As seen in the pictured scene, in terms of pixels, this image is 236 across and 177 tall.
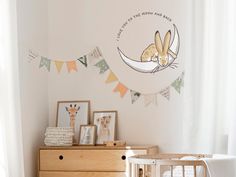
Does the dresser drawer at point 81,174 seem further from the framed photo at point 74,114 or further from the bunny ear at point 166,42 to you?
the bunny ear at point 166,42

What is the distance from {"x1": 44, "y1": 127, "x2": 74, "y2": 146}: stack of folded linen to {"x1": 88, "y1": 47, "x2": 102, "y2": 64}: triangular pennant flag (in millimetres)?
614

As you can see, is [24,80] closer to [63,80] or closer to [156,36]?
[63,80]

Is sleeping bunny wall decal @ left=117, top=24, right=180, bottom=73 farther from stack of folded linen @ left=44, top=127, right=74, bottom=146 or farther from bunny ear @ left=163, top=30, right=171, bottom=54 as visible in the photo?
stack of folded linen @ left=44, top=127, right=74, bottom=146

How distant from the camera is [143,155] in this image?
3.59 metres

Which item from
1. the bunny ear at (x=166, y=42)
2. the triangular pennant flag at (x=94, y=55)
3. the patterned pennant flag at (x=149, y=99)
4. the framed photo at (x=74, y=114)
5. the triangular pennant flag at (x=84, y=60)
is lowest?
the framed photo at (x=74, y=114)

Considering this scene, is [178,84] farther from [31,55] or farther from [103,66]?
[31,55]

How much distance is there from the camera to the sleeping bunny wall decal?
4.07 m

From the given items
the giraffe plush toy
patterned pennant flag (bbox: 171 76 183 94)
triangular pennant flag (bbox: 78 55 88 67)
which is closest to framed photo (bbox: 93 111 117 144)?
the giraffe plush toy

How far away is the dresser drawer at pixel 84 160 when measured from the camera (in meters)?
3.84

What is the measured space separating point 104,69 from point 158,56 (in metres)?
0.46

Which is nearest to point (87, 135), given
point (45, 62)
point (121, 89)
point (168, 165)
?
point (121, 89)

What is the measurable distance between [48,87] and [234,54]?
1.59 meters

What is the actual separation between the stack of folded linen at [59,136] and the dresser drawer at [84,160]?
12cm

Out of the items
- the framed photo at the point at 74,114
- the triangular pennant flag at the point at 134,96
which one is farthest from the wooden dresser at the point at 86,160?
the triangular pennant flag at the point at 134,96
